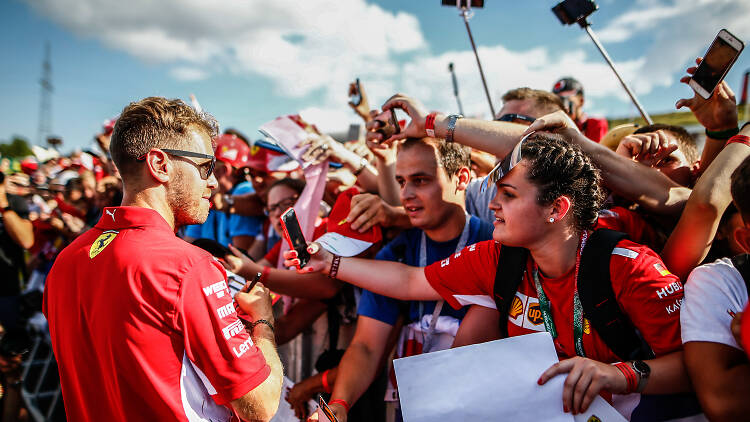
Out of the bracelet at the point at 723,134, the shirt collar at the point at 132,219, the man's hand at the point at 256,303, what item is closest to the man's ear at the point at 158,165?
the shirt collar at the point at 132,219

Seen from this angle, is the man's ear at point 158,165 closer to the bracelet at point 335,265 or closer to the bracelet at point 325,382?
the bracelet at point 335,265

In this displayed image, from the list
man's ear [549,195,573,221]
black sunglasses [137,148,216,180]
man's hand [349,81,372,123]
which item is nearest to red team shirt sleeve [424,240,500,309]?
man's ear [549,195,573,221]

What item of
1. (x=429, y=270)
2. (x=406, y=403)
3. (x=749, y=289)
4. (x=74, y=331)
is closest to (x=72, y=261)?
(x=74, y=331)

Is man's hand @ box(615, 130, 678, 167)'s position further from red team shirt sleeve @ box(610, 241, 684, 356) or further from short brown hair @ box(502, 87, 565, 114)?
short brown hair @ box(502, 87, 565, 114)

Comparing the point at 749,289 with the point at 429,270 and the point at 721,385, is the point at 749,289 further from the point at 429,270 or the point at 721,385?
the point at 429,270

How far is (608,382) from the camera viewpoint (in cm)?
167

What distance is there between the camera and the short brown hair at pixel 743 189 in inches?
62.8

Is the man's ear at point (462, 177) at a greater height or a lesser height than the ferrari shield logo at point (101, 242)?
greater

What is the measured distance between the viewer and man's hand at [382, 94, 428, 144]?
271 centimetres

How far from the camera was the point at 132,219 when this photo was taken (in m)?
1.80

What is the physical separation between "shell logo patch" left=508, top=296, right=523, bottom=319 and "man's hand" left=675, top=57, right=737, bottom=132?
147 cm

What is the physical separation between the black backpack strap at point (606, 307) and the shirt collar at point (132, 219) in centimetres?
183

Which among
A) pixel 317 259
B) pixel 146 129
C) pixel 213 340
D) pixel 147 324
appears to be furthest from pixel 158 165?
pixel 317 259

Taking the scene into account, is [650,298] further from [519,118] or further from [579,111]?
[579,111]
